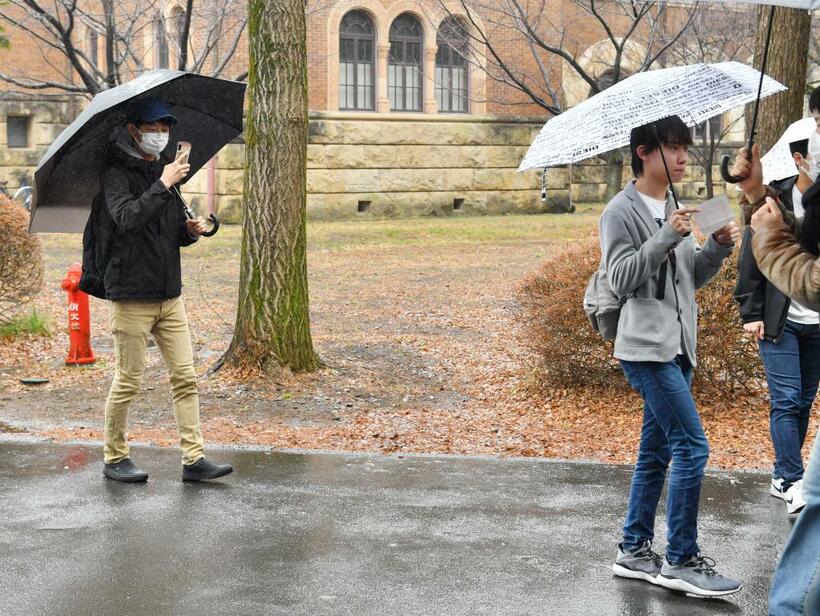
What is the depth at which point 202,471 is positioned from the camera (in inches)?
260

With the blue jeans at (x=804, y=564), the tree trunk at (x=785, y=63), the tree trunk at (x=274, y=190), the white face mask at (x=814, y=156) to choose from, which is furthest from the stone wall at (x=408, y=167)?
the blue jeans at (x=804, y=564)

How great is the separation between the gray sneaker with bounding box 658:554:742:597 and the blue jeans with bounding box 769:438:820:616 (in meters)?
1.02

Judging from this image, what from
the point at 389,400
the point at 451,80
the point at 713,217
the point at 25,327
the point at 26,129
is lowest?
the point at 389,400

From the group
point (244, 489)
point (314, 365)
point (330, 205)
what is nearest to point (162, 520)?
point (244, 489)

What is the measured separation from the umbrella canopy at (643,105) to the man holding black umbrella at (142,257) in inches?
89.5

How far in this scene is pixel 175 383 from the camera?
651 centimetres

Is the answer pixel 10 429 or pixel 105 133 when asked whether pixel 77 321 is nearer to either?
pixel 10 429

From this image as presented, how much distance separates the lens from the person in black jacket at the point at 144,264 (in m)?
6.17

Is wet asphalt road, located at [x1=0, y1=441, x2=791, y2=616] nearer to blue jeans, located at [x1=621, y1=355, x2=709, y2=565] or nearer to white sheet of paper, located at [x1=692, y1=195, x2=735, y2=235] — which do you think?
blue jeans, located at [x1=621, y1=355, x2=709, y2=565]

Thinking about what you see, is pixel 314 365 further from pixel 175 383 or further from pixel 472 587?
pixel 472 587

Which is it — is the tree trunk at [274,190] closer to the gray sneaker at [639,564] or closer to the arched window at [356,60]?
the gray sneaker at [639,564]

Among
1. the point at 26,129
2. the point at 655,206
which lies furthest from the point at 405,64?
the point at 655,206

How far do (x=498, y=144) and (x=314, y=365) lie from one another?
20.9 m

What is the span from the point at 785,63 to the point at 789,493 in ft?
16.3
